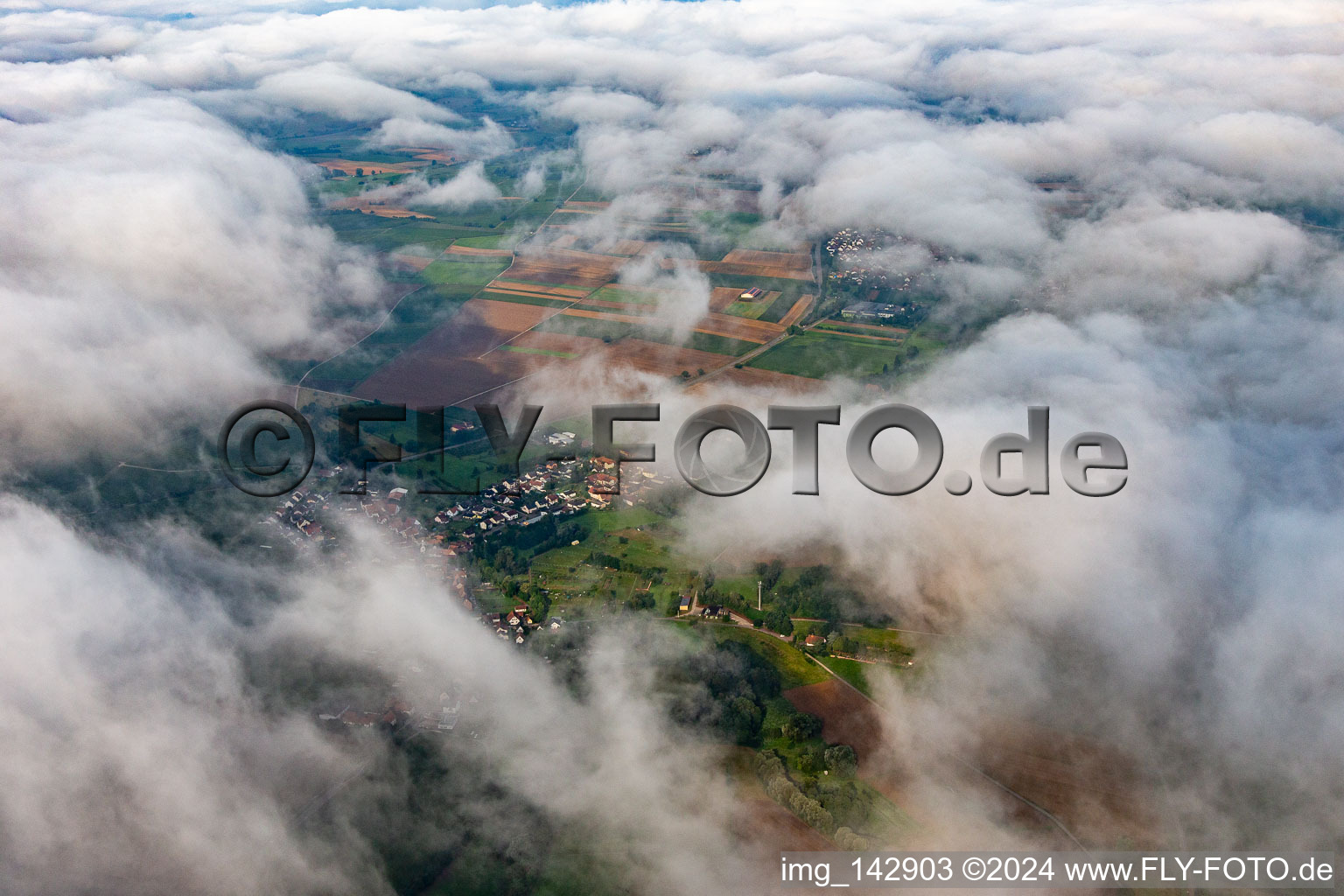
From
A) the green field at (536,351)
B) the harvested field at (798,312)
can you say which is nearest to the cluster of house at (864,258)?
the harvested field at (798,312)

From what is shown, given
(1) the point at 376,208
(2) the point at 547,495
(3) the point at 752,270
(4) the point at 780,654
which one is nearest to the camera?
(4) the point at 780,654

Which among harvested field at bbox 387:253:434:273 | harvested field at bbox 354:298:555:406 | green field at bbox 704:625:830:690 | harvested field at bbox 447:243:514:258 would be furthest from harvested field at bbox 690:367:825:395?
harvested field at bbox 387:253:434:273

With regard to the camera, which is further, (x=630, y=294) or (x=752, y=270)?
(x=752, y=270)

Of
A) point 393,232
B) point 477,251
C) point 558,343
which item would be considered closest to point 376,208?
point 393,232

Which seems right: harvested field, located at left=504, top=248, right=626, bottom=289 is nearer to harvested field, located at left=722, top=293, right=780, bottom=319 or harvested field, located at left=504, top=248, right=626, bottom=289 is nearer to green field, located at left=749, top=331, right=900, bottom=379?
harvested field, located at left=722, top=293, right=780, bottom=319

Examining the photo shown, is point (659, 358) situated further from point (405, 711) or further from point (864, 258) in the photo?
point (405, 711)

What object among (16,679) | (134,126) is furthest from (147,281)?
(16,679)

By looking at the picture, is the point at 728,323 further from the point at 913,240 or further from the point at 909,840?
the point at 909,840
